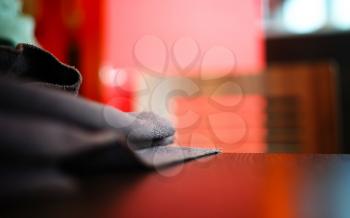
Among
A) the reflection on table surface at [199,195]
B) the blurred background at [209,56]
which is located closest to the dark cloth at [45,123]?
the reflection on table surface at [199,195]

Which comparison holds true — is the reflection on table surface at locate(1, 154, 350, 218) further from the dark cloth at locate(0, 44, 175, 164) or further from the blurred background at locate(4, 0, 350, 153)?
the blurred background at locate(4, 0, 350, 153)

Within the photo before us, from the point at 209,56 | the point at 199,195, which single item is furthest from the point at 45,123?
the point at 209,56

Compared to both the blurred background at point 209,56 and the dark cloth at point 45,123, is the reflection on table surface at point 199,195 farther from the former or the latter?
the blurred background at point 209,56

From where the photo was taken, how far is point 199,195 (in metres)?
0.29

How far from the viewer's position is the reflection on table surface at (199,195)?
0.79 feet

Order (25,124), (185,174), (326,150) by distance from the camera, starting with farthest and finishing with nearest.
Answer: (326,150), (185,174), (25,124)

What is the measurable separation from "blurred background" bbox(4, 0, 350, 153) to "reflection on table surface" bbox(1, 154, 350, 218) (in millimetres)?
1342

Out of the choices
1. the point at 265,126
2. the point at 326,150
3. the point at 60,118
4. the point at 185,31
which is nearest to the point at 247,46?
the point at 185,31

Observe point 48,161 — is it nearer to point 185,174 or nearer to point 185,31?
point 185,174

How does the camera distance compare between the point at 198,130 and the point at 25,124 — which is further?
the point at 198,130

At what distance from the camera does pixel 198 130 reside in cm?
180

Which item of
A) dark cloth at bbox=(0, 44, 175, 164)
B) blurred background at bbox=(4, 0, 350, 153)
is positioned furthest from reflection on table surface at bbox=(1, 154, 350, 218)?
blurred background at bbox=(4, 0, 350, 153)

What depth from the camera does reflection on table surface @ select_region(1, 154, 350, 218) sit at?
239mm

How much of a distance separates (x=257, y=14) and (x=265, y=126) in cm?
66
